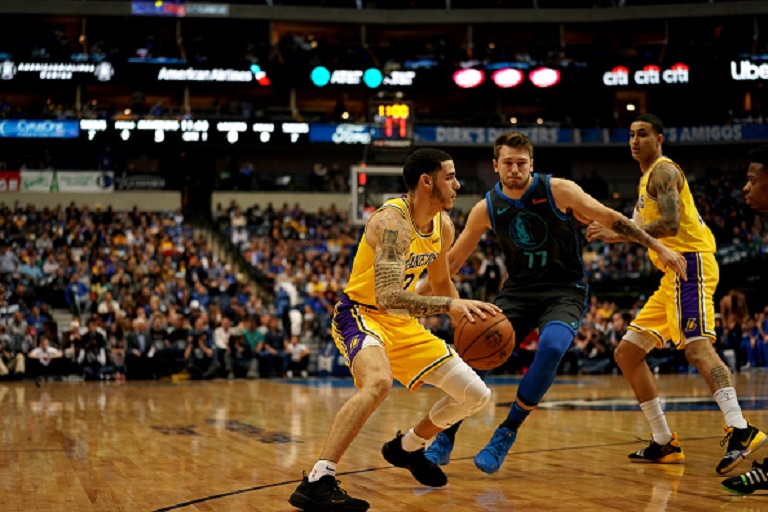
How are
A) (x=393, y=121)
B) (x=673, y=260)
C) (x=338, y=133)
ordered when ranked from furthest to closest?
(x=338, y=133)
(x=393, y=121)
(x=673, y=260)

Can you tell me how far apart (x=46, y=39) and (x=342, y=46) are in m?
9.85

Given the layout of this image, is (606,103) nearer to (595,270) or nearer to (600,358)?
(595,270)

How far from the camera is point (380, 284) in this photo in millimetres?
4770

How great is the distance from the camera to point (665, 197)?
643cm

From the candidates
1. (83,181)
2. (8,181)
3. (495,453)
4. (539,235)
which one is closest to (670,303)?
(539,235)

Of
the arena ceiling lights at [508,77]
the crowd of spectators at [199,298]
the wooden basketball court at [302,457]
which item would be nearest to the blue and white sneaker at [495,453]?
the wooden basketball court at [302,457]

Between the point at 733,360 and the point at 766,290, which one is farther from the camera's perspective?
the point at 766,290

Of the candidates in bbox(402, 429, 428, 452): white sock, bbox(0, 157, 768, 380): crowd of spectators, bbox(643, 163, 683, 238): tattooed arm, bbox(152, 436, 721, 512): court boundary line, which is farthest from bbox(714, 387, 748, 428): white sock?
bbox(0, 157, 768, 380): crowd of spectators

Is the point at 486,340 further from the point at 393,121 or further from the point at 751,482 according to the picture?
the point at 393,121

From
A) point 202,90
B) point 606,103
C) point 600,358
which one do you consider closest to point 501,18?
point 606,103

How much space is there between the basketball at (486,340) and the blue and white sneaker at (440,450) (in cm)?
100

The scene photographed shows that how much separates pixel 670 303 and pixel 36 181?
26117 mm

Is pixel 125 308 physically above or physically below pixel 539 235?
below

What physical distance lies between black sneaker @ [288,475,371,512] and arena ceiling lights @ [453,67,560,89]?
29.7 metres
